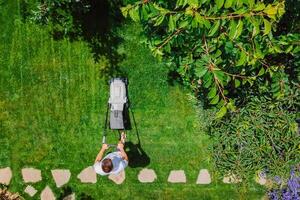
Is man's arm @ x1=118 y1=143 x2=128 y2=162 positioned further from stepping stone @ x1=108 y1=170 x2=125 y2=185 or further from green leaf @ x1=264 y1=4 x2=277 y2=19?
green leaf @ x1=264 y1=4 x2=277 y2=19

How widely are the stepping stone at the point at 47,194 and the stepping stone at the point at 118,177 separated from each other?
4.29 ft

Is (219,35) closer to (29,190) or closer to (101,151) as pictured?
(101,151)

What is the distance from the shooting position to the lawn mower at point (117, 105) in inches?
366

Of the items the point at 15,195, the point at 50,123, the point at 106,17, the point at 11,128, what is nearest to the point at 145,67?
the point at 106,17

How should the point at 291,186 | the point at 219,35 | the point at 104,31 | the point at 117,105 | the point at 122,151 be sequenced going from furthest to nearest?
the point at 104,31 → the point at 117,105 → the point at 122,151 → the point at 291,186 → the point at 219,35

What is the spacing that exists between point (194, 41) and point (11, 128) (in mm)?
5089

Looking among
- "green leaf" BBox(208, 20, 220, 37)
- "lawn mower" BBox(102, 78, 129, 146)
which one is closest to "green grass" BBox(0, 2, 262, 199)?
"lawn mower" BBox(102, 78, 129, 146)

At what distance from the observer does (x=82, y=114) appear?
9734mm

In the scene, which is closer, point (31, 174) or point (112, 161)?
point (112, 161)

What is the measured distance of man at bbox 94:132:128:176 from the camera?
27.0 ft

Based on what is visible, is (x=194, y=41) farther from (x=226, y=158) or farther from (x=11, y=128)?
(x=11, y=128)

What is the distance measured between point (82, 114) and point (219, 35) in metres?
4.92

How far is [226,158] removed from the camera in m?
8.34

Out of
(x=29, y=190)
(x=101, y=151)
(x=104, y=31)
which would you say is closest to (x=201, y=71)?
(x=101, y=151)
